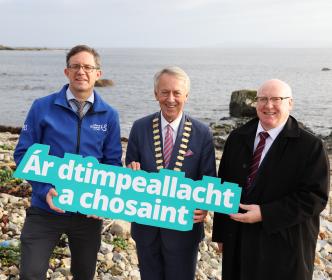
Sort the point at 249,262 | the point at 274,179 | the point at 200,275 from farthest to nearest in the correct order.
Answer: the point at 200,275 < the point at 249,262 < the point at 274,179

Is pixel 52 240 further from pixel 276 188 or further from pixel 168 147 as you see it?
pixel 276 188

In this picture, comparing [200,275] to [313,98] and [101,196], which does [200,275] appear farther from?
[313,98]

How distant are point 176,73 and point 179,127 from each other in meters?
0.57

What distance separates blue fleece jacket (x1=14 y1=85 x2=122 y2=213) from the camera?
4086 millimetres

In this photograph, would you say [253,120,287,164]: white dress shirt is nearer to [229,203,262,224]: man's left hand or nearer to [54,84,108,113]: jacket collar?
[229,203,262,224]: man's left hand

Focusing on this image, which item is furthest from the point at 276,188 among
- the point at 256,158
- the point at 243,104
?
the point at 243,104

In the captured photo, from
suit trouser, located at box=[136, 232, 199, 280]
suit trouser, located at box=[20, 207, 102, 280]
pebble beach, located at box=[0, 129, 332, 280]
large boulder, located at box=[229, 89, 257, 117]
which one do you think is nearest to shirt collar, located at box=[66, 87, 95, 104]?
suit trouser, located at box=[20, 207, 102, 280]

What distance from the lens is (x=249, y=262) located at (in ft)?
13.3

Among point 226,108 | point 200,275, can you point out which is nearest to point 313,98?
point 226,108

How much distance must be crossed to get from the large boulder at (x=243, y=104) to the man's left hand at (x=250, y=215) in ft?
90.9

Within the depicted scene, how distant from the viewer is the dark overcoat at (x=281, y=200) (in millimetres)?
3705

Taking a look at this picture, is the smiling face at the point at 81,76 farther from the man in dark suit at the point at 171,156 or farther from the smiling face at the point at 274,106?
the smiling face at the point at 274,106

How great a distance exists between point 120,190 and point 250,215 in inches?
50.2

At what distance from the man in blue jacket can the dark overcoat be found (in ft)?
4.54
